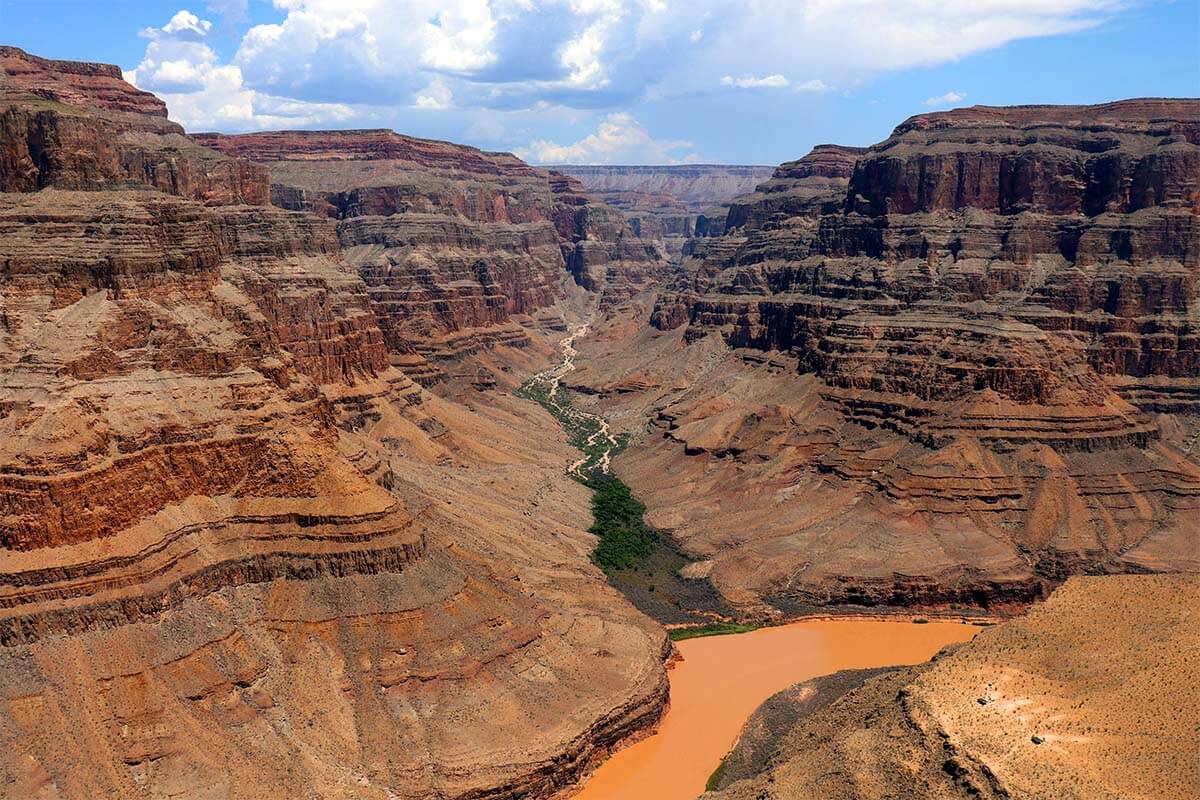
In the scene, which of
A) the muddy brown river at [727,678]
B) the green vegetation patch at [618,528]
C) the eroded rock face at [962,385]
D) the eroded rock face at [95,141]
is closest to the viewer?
the muddy brown river at [727,678]

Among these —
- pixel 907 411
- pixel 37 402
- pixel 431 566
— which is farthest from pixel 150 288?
pixel 907 411

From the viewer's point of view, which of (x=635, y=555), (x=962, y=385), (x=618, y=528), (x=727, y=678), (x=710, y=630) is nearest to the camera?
(x=727, y=678)

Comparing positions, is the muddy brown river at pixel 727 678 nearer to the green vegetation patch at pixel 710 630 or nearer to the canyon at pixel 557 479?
the green vegetation patch at pixel 710 630

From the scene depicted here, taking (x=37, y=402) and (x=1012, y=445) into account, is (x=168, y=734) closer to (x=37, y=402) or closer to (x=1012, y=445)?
(x=37, y=402)

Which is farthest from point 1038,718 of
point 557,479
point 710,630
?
point 557,479

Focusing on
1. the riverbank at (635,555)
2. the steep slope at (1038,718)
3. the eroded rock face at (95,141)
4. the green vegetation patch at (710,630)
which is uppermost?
the eroded rock face at (95,141)

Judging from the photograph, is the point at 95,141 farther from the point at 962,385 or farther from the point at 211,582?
the point at 962,385

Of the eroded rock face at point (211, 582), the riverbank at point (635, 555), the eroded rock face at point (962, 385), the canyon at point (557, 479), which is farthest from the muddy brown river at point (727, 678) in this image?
the riverbank at point (635, 555)
